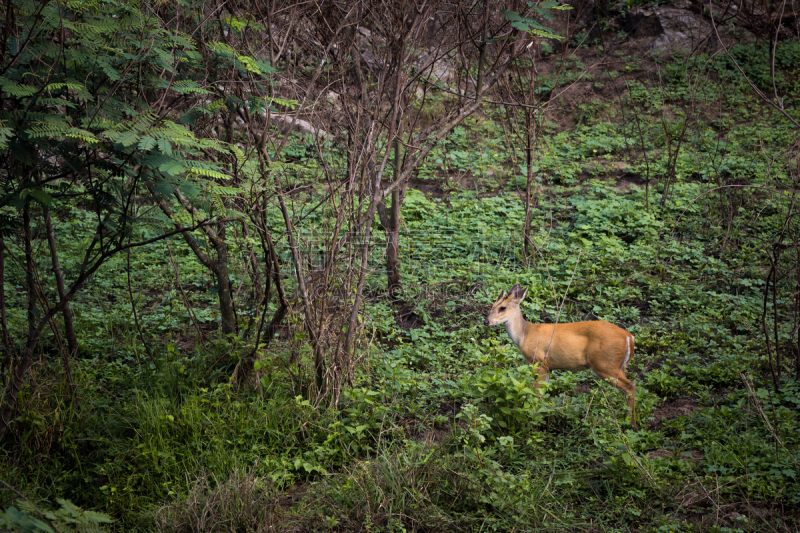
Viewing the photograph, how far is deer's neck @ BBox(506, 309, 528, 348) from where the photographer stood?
565cm

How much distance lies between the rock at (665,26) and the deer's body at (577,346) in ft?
37.2

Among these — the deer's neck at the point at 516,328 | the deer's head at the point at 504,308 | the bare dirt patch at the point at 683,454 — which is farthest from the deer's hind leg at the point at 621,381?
the deer's head at the point at 504,308

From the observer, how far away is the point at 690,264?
7.88m

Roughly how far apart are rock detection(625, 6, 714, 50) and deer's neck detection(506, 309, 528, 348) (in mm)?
11267

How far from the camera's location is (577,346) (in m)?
5.32

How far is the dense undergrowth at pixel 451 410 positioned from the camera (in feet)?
12.7

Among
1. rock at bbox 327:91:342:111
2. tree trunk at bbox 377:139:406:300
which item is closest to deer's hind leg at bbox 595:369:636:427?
tree trunk at bbox 377:139:406:300

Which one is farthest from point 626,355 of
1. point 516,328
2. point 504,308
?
point 504,308

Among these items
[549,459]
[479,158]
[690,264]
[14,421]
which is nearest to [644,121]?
[479,158]

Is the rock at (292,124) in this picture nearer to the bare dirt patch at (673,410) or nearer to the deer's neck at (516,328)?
the deer's neck at (516,328)

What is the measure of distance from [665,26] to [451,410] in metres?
13.0

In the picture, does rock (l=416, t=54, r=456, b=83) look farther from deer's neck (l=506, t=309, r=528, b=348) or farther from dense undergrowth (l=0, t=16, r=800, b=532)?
deer's neck (l=506, t=309, r=528, b=348)

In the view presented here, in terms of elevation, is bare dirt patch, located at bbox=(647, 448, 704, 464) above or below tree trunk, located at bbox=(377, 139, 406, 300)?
below

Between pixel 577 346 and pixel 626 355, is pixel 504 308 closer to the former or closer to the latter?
pixel 577 346
